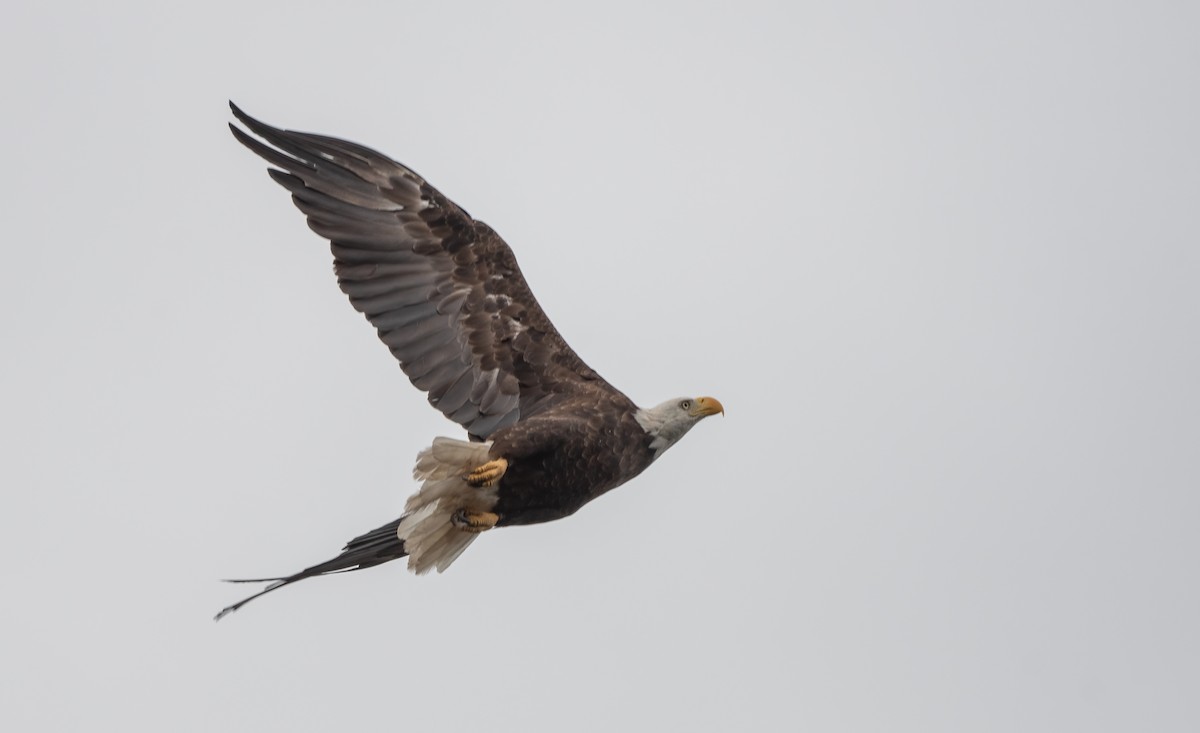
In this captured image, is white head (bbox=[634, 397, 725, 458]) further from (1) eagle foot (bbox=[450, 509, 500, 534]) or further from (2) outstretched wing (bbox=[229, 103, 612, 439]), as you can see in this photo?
(1) eagle foot (bbox=[450, 509, 500, 534])

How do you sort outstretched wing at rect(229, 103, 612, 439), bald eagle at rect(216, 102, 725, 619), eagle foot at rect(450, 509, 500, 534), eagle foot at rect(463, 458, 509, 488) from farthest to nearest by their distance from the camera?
outstretched wing at rect(229, 103, 612, 439) → bald eagle at rect(216, 102, 725, 619) → eagle foot at rect(450, 509, 500, 534) → eagle foot at rect(463, 458, 509, 488)

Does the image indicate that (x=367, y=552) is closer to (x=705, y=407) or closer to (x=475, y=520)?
(x=475, y=520)

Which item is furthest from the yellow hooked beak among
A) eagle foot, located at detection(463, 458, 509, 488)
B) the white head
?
eagle foot, located at detection(463, 458, 509, 488)

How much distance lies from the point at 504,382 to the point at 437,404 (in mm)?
460

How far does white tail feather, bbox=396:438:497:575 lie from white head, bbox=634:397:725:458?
1.10 meters

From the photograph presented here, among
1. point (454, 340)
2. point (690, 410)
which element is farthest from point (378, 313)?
→ point (690, 410)

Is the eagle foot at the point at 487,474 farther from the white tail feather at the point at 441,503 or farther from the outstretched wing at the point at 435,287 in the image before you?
the outstretched wing at the point at 435,287

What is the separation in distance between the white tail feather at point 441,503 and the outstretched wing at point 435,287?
786mm

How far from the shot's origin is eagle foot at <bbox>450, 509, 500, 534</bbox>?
1048 centimetres

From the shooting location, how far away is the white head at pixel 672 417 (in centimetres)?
1087

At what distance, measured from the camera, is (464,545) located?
420 inches

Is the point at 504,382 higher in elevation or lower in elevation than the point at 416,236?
lower

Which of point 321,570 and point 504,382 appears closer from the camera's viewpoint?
point 321,570

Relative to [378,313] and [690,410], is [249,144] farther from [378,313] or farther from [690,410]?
[690,410]
